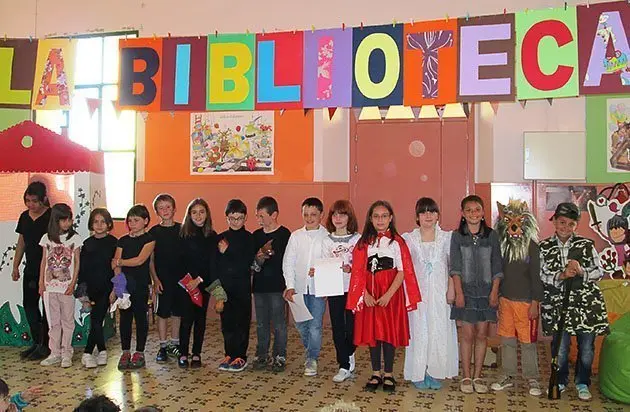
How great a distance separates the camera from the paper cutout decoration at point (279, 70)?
15.1 ft

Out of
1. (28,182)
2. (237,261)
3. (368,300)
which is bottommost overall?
(368,300)

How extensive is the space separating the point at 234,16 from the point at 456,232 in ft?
13.7

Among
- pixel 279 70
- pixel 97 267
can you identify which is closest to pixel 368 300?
pixel 279 70

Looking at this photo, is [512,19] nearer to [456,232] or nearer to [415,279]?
[456,232]

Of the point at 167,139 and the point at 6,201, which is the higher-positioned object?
the point at 167,139

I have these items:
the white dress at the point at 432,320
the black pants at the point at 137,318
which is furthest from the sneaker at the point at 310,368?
the black pants at the point at 137,318

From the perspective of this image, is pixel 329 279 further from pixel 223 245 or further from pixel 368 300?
pixel 223 245

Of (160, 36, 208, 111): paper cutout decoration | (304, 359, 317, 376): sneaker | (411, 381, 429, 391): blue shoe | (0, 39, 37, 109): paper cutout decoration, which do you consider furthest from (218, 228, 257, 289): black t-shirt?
(0, 39, 37, 109): paper cutout decoration

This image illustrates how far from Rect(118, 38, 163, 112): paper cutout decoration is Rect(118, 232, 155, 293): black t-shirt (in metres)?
1.02

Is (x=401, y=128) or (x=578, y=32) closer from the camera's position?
(x=578, y=32)

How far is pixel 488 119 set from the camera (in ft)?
20.7

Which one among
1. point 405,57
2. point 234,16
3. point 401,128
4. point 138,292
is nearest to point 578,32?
point 405,57

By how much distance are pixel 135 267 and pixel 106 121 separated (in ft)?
11.2

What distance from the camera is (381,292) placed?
4.21 metres
